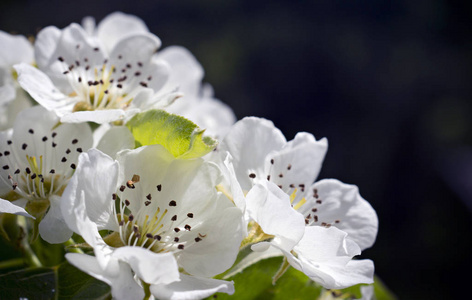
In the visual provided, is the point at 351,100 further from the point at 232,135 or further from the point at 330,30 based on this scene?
the point at 232,135

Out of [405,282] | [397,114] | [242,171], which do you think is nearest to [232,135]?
[242,171]

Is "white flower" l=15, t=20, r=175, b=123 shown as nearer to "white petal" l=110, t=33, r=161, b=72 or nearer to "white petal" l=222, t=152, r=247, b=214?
"white petal" l=110, t=33, r=161, b=72

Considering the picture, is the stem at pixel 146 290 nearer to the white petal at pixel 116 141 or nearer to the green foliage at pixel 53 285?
the green foliage at pixel 53 285

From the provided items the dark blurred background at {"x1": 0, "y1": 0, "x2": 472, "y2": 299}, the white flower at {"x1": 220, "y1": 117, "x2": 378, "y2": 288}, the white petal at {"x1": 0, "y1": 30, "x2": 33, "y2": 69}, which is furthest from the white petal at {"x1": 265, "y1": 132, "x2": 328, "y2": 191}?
the dark blurred background at {"x1": 0, "y1": 0, "x2": 472, "y2": 299}

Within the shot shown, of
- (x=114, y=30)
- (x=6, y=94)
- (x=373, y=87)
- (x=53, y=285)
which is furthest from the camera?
(x=373, y=87)

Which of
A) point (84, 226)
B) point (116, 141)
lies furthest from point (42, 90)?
point (84, 226)

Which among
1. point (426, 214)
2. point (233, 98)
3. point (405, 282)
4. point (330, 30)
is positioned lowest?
point (405, 282)

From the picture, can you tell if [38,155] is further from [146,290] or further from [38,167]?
[146,290]
